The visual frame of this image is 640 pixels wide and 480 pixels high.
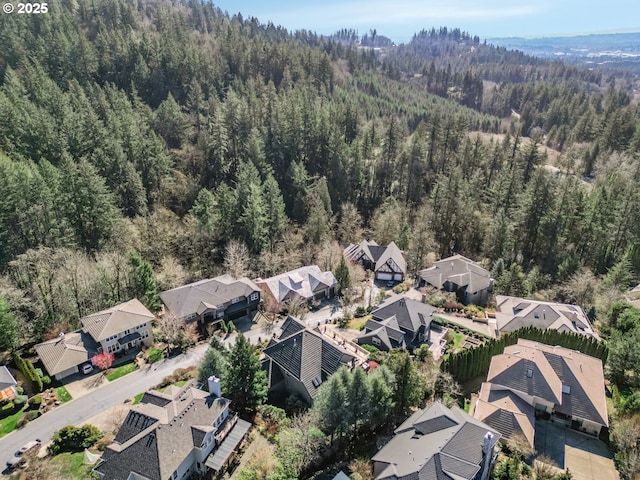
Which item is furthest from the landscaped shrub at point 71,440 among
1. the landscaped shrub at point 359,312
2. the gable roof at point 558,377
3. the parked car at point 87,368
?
the gable roof at point 558,377

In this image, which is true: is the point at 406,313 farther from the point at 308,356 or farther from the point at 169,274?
the point at 169,274

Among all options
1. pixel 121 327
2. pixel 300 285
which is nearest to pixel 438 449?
pixel 300 285

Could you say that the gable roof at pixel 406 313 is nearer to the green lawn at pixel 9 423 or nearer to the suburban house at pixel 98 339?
the suburban house at pixel 98 339

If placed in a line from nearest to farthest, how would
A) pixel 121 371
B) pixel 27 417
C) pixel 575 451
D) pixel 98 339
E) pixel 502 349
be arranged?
pixel 575 451 → pixel 27 417 → pixel 98 339 → pixel 121 371 → pixel 502 349

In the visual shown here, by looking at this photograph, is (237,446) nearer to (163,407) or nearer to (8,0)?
(163,407)

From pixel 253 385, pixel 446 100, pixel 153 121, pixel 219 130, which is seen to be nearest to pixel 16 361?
pixel 253 385
